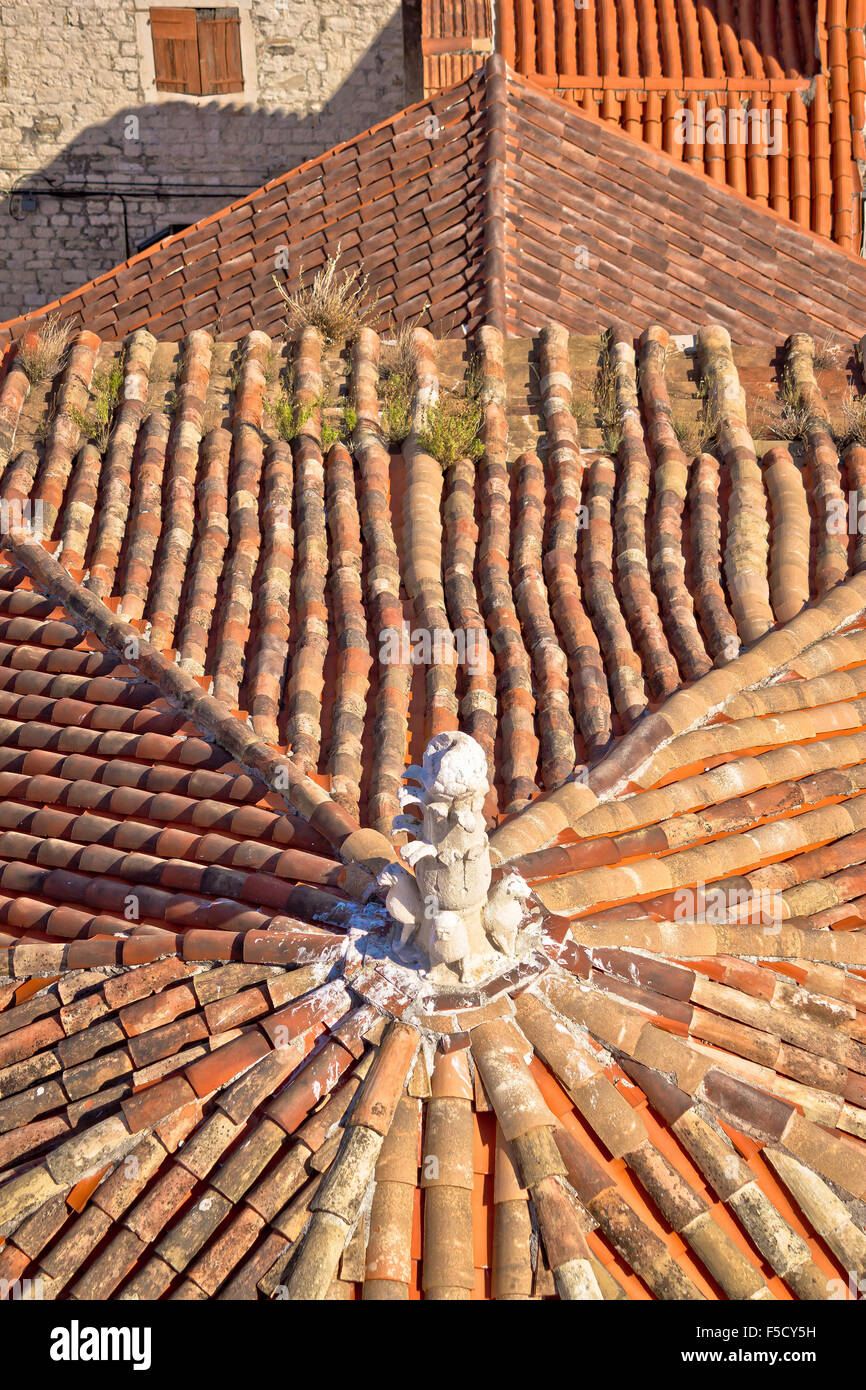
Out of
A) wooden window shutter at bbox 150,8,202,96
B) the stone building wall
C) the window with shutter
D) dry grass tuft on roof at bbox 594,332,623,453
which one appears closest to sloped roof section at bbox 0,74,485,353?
dry grass tuft on roof at bbox 594,332,623,453

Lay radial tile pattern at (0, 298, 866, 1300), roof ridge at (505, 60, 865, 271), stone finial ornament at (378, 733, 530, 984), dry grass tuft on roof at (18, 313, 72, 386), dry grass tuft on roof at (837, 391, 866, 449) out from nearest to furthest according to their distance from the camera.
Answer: stone finial ornament at (378, 733, 530, 984) < radial tile pattern at (0, 298, 866, 1300) < dry grass tuft on roof at (837, 391, 866, 449) < dry grass tuft on roof at (18, 313, 72, 386) < roof ridge at (505, 60, 865, 271)

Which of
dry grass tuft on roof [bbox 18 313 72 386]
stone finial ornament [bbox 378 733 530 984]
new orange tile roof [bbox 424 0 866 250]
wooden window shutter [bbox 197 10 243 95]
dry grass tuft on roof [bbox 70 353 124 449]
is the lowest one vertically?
stone finial ornament [bbox 378 733 530 984]

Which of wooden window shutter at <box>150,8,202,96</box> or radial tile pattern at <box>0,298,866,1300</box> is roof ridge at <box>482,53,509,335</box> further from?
wooden window shutter at <box>150,8,202,96</box>

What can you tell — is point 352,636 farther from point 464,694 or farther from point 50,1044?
point 50,1044

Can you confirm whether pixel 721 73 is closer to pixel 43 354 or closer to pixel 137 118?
pixel 137 118

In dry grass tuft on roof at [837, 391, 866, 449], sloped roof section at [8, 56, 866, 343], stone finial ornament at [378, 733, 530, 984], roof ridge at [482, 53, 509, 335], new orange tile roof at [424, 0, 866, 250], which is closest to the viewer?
stone finial ornament at [378, 733, 530, 984]

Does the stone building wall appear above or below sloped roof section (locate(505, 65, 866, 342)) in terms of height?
above

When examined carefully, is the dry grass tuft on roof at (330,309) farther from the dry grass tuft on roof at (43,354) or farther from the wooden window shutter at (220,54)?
the wooden window shutter at (220,54)

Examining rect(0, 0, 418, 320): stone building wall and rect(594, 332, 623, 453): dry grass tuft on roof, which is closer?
rect(594, 332, 623, 453): dry grass tuft on roof
